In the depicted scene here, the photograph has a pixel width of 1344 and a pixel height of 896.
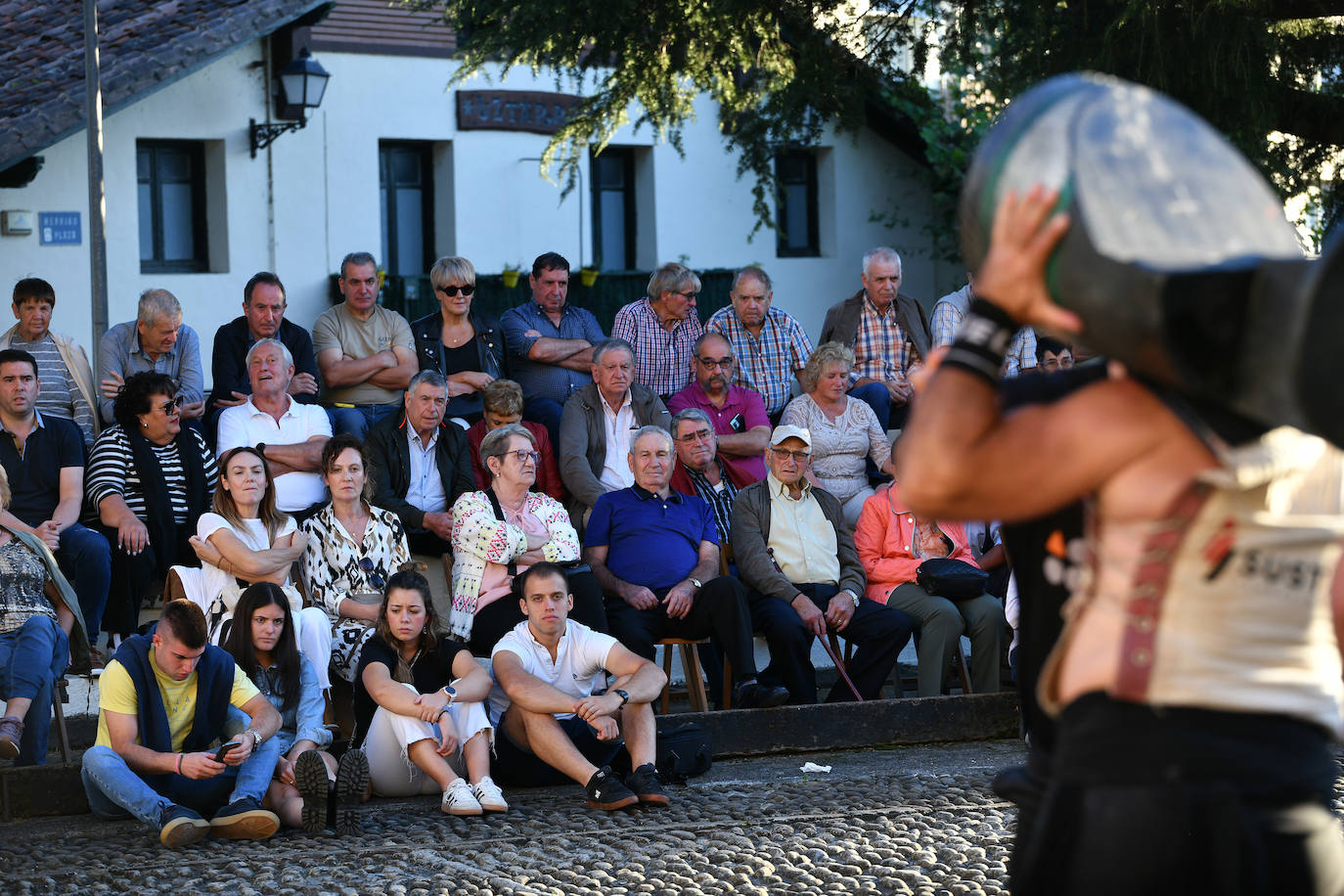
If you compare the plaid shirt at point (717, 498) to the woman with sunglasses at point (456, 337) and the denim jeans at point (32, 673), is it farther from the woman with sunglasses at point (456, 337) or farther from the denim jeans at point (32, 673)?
the denim jeans at point (32, 673)

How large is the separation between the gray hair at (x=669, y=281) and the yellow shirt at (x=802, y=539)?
182cm

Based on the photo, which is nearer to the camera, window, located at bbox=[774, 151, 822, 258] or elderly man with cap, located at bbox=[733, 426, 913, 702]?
elderly man with cap, located at bbox=[733, 426, 913, 702]

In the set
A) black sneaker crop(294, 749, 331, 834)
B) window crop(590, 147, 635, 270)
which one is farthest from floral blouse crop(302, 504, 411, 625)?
window crop(590, 147, 635, 270)

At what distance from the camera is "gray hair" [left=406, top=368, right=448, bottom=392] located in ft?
30.3

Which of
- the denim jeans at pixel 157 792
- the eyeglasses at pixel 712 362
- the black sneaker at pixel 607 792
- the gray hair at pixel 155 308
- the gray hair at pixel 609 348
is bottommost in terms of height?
the black sneaker at pixel 607 792

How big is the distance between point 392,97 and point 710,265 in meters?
4.40

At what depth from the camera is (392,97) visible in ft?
60.4

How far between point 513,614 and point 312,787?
1.71 m

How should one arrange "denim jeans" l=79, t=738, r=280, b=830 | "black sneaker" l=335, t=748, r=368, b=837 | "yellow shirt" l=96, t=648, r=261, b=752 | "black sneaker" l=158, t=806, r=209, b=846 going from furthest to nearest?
1. "black sneaker" l=335, t=748, r=368, b=837
2. "yellow shirt" l=96, t=648, r=261, b=752
3. "denim jeans" l=79, t=738, r=280, b=830
4. "black sneaker" l=158, t=806, r=209, b=846

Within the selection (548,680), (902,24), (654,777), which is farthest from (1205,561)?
(902,24)

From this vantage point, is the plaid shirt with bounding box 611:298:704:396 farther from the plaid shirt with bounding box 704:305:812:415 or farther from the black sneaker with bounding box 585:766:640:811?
the black sneaker with bounding box 585:766:640:811

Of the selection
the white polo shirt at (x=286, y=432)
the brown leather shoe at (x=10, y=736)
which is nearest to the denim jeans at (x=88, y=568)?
the white polo shirt at (x=286, y=432)

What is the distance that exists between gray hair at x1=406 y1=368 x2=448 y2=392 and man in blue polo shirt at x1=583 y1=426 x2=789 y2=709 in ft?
3.42

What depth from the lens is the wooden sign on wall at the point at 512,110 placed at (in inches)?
744
